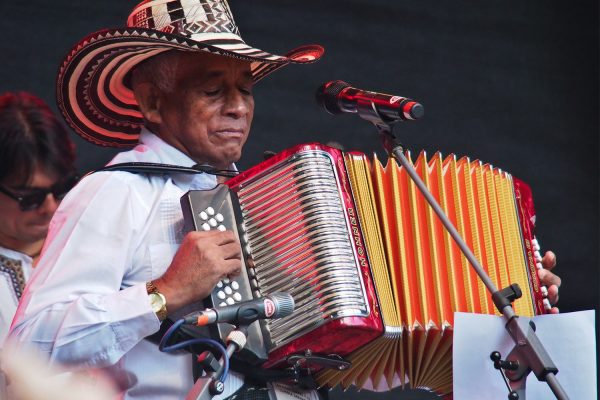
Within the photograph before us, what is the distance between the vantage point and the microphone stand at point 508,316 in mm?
2854

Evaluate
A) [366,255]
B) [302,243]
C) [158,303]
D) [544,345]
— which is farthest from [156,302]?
[544,345]

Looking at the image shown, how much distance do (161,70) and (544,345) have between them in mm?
1255

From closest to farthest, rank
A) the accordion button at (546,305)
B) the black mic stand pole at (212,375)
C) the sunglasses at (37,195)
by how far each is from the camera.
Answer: the black mic stand pole at (212,375)
the accordion button at (546,305)
the sunglasses at (37,195)

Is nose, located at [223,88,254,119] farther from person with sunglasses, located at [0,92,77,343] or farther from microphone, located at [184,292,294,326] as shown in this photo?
person with sunglasses, located at [0,92,77,343]

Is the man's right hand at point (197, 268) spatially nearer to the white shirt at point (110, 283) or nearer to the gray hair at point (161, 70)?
the white shirt at point (110, 283)

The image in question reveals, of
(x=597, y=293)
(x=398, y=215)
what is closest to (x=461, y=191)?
(x=398, y=215)

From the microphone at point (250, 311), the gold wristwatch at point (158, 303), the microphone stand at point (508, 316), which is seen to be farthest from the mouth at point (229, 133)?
the microphone at point (250, 311)

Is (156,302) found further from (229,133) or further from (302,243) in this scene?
(229,133)

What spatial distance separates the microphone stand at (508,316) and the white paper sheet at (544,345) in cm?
4

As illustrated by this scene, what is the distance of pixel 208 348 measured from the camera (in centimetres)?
269

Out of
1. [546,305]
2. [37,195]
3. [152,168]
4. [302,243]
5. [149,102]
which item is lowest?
[546,305]

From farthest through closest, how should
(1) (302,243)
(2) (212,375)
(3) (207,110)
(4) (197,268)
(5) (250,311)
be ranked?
(3) (207,110) → (1) (302,243) → (4) (197,268) → (5) (250,311) → (2) (212,375)

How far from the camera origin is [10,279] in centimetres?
400

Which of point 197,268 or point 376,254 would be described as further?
point 376,254
